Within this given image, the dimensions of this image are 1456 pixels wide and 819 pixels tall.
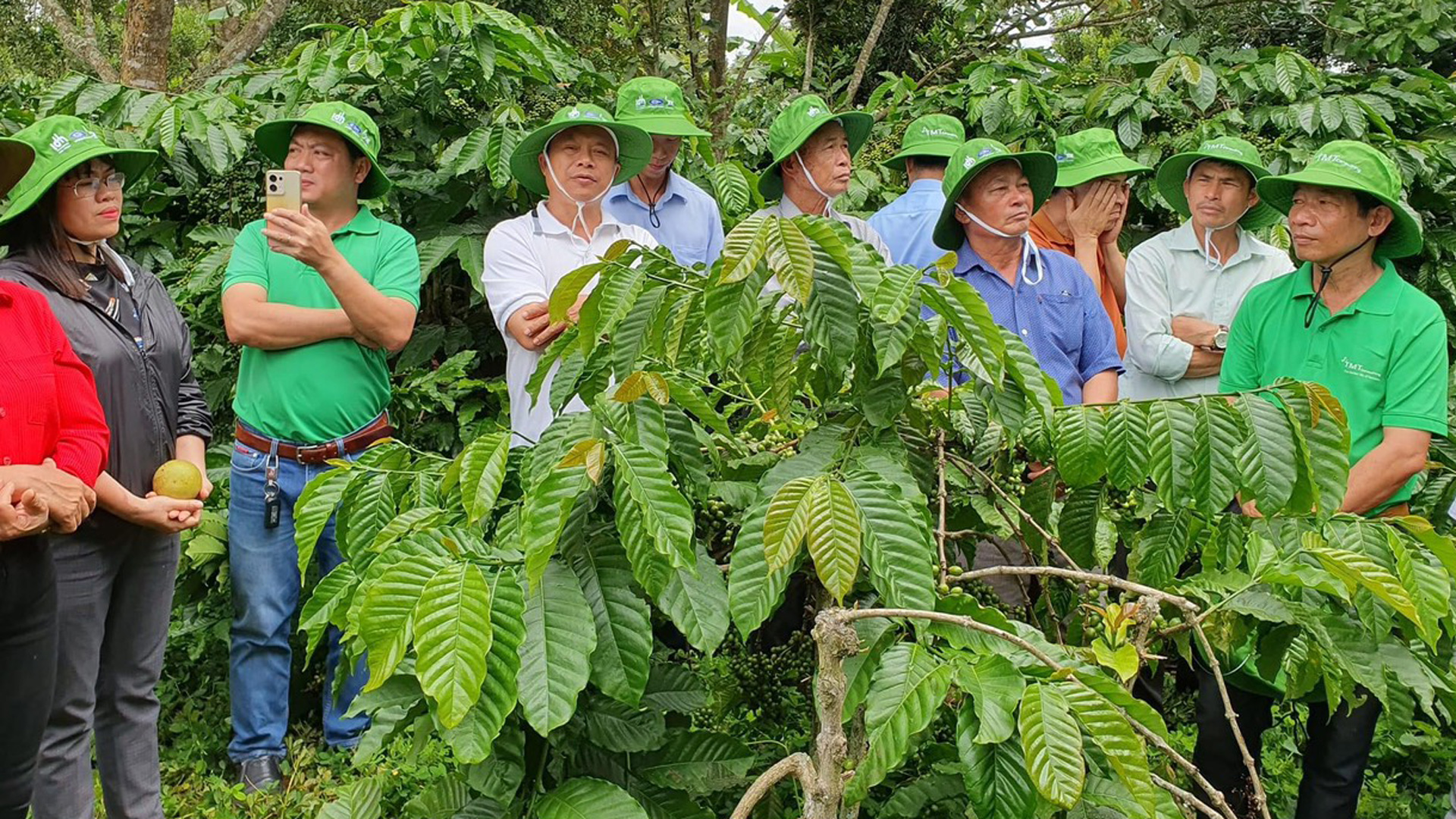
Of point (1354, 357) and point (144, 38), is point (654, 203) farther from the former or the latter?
point (144, 38)

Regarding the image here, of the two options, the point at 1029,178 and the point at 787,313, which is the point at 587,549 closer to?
the point at 787,313

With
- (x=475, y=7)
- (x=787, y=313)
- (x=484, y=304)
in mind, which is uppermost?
(x=475, y=7)

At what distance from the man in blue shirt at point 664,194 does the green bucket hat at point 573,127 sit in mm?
160

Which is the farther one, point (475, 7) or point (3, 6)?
point (3, 6)

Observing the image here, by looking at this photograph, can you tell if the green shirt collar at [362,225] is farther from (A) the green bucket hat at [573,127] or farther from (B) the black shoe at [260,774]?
(B) the black shoe at [260,774]

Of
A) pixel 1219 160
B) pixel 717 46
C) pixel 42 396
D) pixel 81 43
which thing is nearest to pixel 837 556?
pixel 42 396

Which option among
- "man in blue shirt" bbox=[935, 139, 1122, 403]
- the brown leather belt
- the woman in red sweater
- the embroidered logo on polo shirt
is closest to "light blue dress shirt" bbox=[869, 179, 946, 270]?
"man in blue shirt" bbox=[935, 139, 1122, 403]

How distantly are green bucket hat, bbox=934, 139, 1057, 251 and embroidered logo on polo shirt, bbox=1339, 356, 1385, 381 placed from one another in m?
0.90

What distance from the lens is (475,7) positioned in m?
4.32

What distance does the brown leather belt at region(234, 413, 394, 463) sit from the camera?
3.28 m

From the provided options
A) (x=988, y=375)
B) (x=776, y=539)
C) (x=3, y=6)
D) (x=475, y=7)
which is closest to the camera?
(x=776, y=539)

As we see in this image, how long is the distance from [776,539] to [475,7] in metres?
3.44

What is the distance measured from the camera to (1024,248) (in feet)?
11.2

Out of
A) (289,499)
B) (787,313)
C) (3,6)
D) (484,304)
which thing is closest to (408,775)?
(289,499)
